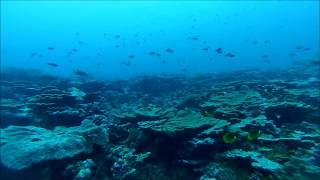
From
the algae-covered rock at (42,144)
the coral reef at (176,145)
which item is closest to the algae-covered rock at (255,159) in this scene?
the coral reef at (176,145)

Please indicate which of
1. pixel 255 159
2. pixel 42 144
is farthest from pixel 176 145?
pixel 42 144

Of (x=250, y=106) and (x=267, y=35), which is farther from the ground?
(x=267, y=35)

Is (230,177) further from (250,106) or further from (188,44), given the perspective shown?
(188,44)

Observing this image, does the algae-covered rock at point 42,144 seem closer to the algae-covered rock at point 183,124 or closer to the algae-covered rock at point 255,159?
the algae-covered rock at point 183,124

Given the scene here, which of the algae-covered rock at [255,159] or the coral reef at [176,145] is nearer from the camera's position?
the algae-covered rock at [255,159]

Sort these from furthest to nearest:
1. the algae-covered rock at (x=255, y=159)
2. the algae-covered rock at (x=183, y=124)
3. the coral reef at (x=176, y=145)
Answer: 1. the algae-covered rock at (x=183, y=124)
2. the coral reef at (x=176, y=145)
3. the algae-covered rock at (x=255, y=159)

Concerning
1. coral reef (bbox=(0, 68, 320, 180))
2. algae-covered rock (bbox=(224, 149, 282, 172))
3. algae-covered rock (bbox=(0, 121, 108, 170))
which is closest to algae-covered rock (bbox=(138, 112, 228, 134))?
coral reef (bbox=(0, 68, 320, 180))

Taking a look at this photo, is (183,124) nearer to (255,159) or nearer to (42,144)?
(255,159)

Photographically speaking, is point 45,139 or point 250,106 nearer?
point 45,139

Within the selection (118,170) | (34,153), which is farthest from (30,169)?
(118,170)

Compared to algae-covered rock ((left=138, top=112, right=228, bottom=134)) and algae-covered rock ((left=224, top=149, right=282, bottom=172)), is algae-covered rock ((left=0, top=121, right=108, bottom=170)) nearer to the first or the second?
algae-covered rock ((left=138, top=112, right=228, bottom=134))

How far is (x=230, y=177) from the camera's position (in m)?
6.50

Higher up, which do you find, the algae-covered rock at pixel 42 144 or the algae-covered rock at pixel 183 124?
the algae-covered rock at pixel 183 124

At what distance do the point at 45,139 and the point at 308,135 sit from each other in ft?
19.6
